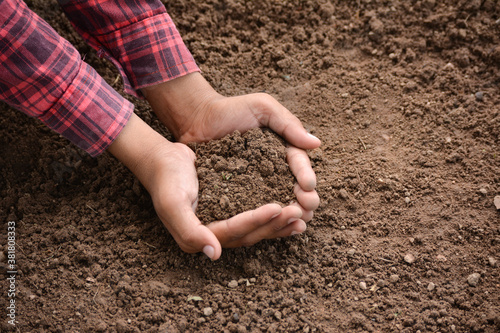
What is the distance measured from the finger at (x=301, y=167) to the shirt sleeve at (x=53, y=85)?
0.73 meters

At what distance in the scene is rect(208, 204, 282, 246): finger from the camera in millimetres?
1601

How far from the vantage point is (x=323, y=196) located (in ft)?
6.45

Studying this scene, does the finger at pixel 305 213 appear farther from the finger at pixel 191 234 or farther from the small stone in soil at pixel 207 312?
the small stone in soil at pixel 207 312

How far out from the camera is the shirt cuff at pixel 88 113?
1.78 metres

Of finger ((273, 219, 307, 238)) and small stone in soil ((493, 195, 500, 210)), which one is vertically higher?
finger ((273, 219, 307, 238))

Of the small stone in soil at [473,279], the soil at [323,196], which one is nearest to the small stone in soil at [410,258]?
the soil at [323,196]

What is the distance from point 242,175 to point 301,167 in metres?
0.24

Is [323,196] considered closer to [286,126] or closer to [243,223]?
[286,126]

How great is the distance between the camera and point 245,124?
→ 1.96 m

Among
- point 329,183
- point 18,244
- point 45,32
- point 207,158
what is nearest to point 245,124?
point 207,158

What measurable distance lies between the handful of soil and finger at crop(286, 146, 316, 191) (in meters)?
0.03

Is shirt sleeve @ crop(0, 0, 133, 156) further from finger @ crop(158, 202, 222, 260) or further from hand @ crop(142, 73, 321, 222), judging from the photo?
finger @ crop(158, 202, 222, 260)

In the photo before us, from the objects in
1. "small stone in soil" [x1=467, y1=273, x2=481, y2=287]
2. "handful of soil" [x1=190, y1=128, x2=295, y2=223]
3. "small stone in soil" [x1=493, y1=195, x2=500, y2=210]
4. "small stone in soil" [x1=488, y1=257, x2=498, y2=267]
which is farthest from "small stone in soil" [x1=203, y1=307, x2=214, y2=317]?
"small stone in soil" [x1=493, y1=195, x2=500, y2=210]

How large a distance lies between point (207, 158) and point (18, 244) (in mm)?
845
